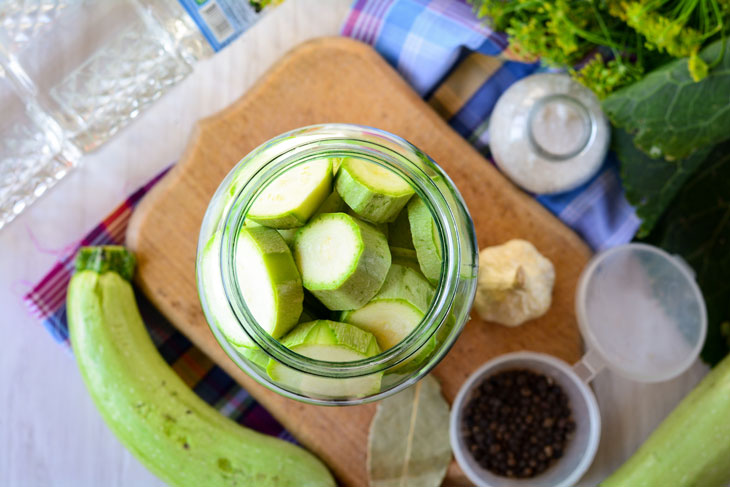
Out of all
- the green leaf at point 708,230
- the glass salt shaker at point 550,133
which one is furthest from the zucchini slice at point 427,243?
the green leaf at point 708,230

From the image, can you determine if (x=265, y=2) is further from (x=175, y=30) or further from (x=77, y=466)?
(x=77, y=466)

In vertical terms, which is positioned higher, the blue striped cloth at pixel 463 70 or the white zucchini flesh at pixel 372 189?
the white zucchini flesh at pixel 372 189

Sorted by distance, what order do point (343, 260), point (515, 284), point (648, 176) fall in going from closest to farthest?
point (343, 260) < point (515, 284) < point (648, 176)

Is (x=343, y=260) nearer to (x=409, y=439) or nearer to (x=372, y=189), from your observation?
(x=372, y=189)

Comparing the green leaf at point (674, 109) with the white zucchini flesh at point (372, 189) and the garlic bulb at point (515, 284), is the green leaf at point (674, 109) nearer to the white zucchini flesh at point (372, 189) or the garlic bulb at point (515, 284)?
the garlic bulb at point (515, 284)

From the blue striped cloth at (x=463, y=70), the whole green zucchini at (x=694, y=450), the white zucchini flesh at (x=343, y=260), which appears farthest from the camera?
the blue striped cloth at (x=463, y=70)

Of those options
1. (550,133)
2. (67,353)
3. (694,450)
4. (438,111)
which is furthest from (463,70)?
(67,353)
